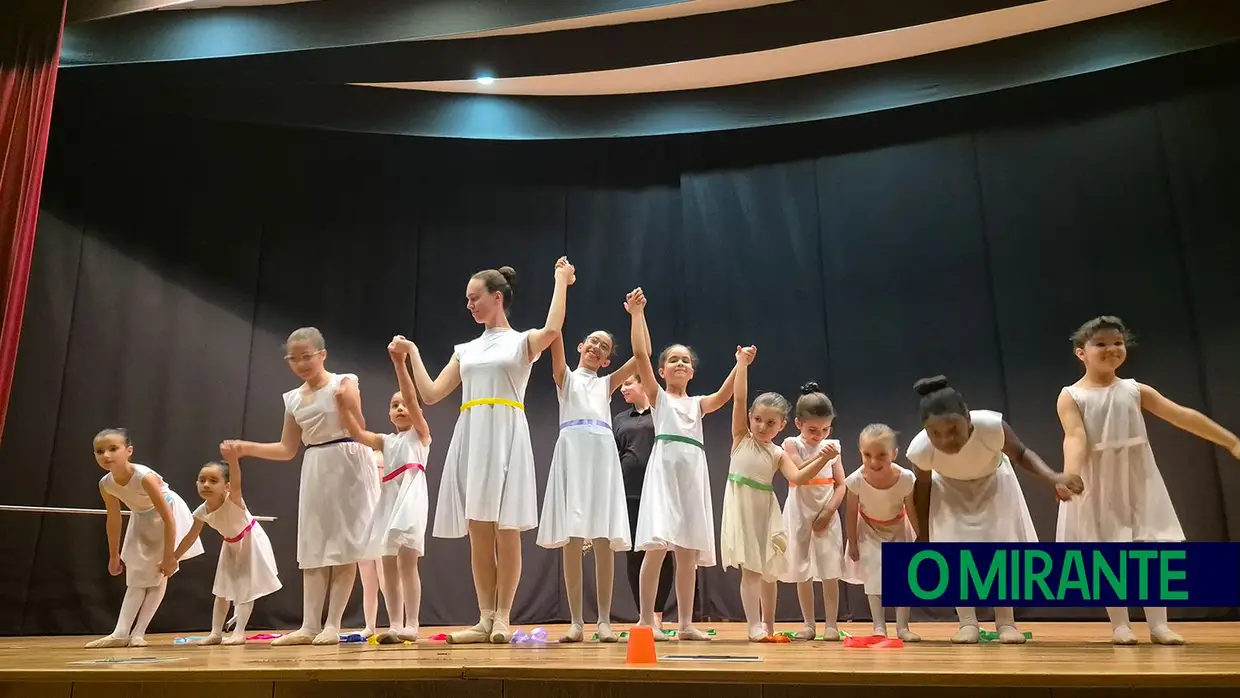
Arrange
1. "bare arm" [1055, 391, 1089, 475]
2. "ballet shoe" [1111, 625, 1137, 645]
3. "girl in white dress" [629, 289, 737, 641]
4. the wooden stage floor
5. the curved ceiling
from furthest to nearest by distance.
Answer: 1. the curved ceiling
2. "girl in white dress" [629, 289, 737, 641]
3. "bare arm" [1055, 391, 1089, 475]
4. "ballet shoe" [1111, 625, 1137, 645]
5. the wooden stage floor

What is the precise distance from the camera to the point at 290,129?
22.6 feet

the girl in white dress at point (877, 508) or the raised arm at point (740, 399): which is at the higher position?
the raised arm at point (740, 399)

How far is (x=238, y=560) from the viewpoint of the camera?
4.22m

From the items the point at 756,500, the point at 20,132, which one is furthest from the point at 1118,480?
the point at 20,132

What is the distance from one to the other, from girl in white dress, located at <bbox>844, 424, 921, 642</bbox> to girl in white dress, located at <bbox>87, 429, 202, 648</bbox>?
10.9 feet

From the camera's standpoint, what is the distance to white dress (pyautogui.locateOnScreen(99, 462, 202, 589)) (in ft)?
14.0

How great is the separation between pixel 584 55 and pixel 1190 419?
4.57 meters

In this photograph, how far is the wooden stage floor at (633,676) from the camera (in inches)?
68.4

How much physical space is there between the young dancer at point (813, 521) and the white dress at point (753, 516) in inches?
7.2

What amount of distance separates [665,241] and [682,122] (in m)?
1.05

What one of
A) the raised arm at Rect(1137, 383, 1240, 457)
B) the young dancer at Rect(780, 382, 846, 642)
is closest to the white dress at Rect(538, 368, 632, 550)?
the young dancer at Rect(780, 382, 846, 642)

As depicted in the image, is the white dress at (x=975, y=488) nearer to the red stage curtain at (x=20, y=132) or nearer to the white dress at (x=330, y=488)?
the white dress at (x=330, y=488)

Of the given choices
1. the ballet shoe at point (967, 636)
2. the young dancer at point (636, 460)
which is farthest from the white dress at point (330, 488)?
the ballet shoe at point (967, 636)

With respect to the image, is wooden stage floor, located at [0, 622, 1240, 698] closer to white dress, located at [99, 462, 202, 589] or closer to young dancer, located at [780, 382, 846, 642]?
young dancer, located at [780, 382, 846, 642]
